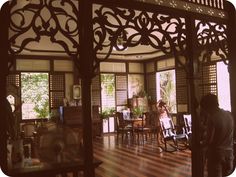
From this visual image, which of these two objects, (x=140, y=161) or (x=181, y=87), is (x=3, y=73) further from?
(x=181, y=87)

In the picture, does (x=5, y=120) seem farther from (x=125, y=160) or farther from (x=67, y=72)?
(x=67, y=72)

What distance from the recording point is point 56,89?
437 inches

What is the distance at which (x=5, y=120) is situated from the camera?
2.54 m

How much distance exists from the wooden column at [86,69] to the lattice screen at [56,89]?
834cm

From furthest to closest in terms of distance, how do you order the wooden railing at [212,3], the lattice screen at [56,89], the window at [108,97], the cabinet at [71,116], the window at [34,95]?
the window at [108,97]
the lattice screen at [56,89]
the window at [34,95]
the cabinet at [71,116]
the wooden railing at [212,3]

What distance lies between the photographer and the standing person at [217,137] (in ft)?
11.0

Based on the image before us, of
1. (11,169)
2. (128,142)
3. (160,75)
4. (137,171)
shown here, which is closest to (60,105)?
(128,142)

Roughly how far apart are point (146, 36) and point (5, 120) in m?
1.72

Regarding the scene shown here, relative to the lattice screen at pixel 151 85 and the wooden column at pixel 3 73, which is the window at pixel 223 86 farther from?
the wooden column at pixel 3 73

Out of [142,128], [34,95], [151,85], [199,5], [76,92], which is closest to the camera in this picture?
[199,5]

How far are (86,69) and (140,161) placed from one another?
14.3ft

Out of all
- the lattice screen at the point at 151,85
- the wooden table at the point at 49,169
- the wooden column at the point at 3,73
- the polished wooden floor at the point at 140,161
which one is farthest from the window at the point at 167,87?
the wooden column at the point at 3,73

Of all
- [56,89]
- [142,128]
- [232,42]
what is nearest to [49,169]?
[232,42]

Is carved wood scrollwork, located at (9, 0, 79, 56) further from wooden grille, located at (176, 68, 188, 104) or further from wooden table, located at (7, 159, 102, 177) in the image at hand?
wooden grille, located at (176, 68, 188, 104)
